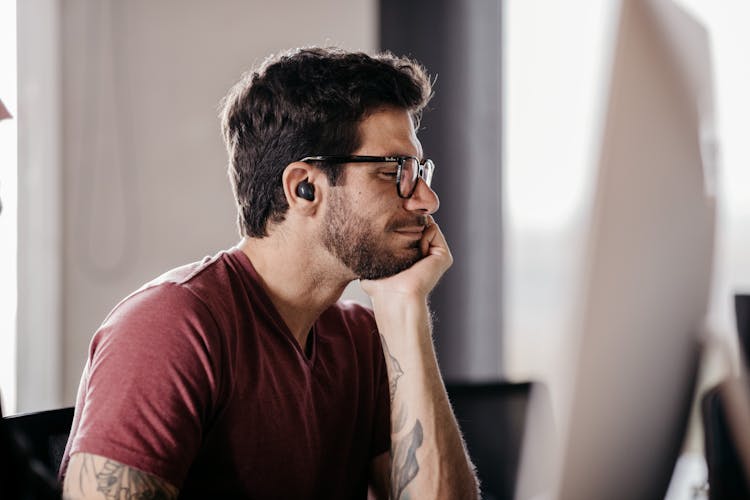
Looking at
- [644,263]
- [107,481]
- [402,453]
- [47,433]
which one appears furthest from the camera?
[402,453]

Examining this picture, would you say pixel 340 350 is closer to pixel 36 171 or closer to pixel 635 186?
pixel 635 186

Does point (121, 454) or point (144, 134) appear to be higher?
point (144, 134)

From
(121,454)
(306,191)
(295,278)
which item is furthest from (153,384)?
(306,191)

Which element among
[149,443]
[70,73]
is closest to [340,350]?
[149,443]

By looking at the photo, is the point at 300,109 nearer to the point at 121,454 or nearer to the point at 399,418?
the point at 399,418

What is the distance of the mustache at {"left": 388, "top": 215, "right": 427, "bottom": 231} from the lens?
1366mm

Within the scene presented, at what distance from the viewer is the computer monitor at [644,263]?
271 millimetres

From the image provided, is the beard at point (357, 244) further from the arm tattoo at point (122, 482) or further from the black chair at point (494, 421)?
the arm tattoo at point (122, 482)

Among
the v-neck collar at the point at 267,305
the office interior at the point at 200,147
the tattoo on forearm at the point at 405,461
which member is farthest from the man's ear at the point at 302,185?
the office interior at the point at 200,147

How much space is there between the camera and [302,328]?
1.34m

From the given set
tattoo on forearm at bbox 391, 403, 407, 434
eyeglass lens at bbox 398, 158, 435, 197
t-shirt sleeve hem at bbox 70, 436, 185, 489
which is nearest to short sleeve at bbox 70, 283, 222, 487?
t-shirt sleeve hem at bbox 70, 436, 185, 489

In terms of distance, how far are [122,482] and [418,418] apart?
18.3 inches

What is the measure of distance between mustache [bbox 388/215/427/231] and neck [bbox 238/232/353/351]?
12cm

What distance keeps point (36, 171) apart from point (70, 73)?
36 cm
